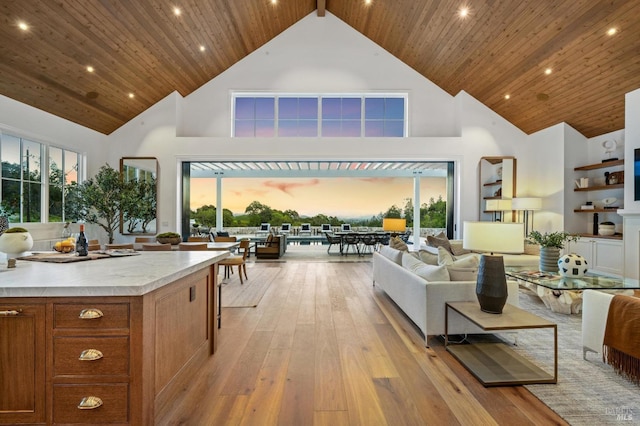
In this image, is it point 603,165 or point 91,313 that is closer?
point 91,313

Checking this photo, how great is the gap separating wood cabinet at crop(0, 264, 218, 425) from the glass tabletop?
3.59 meters

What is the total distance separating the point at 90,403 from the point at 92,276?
26.7 inches

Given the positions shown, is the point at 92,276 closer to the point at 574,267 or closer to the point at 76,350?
the point at 76,350

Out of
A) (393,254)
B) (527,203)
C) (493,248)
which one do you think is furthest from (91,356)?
(527,203)

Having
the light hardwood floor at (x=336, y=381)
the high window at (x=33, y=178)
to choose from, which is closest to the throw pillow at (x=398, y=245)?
the light hardwood floor at (x=336, y=381)

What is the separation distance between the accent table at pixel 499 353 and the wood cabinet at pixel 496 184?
5217mm

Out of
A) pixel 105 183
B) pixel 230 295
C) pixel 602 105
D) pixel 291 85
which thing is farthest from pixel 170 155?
pixel 602 105

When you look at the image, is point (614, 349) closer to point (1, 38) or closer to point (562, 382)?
point (562, 382)

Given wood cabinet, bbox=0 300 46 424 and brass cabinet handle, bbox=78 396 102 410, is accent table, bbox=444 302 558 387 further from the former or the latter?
wood cabinet, bbox=0 300 46 424

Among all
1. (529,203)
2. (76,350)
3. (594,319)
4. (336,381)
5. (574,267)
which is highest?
(529,203)

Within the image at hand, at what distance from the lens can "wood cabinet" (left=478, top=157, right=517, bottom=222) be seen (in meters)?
7.65

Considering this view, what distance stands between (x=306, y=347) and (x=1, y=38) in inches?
216

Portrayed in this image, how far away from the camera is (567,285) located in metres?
3.36

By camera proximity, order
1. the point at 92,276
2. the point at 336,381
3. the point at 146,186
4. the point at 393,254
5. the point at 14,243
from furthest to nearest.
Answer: the point at 146,186, the point at 393,254, the point at 336,381, the point at 14,243, the point at 92,276
